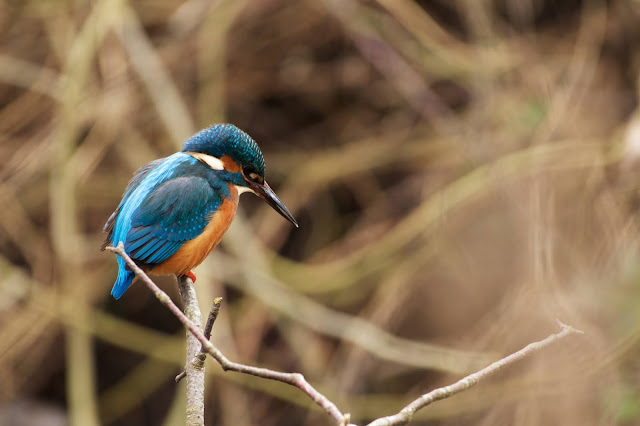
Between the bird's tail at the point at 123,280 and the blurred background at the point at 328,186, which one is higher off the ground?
the blurred background at the point at 328,186

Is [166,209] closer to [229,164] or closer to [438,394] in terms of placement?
[229,164]

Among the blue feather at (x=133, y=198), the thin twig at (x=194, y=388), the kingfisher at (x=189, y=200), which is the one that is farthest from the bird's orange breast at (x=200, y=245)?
the thin twig at (x=194, y=388)

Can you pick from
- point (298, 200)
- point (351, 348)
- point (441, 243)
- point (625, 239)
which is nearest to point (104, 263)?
point (298, 200)

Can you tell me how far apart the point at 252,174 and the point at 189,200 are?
0.14 meters

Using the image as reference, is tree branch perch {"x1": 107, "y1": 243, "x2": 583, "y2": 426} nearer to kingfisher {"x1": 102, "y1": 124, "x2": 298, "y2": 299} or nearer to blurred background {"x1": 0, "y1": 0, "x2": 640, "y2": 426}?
kingfisher {"x1": 102, "y1": 124, "x2": 298, "y2": 299}

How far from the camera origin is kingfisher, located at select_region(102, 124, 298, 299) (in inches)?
60.9

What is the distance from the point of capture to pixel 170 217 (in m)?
1.59

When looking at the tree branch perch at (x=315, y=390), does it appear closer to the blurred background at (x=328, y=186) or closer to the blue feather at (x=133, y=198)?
the blue feather at (x=133, y=198)

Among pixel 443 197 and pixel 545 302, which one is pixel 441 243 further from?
pixel 545 302

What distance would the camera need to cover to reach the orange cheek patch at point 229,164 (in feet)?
5.20

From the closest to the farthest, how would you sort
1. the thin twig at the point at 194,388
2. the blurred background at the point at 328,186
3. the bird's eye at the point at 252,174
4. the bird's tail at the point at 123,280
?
the thin twig at the point at 194,388 → the bird's tail at the point at 123,280 → the bird's eye at the point at 252,174 → the blurred background at the point at 328,186

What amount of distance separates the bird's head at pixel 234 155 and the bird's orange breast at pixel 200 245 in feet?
0.17

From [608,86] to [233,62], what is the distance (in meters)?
1.57

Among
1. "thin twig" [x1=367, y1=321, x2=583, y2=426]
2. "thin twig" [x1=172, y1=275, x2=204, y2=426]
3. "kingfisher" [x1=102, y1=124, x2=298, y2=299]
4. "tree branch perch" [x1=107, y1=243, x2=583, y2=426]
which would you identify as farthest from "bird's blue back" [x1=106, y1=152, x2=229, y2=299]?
"thin twig" [x1=367, y1=321, x2=583, y2=426]
